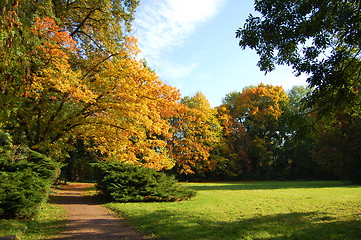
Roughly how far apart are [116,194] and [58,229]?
4.84m

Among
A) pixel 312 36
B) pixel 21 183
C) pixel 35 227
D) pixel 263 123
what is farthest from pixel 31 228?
pixel 263 123

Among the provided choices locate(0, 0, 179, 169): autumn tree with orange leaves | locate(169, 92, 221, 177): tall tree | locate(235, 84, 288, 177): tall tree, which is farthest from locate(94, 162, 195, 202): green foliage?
locate(235, 84, 288, 177): tall tree

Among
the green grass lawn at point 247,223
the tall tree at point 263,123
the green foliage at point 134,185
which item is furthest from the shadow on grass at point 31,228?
the tall tree at point 263,123

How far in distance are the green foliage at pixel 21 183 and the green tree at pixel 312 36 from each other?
7.36 metres

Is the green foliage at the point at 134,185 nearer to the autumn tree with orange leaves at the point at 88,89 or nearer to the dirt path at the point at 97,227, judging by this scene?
the autumn tree with orange leaves at the point at 88,89

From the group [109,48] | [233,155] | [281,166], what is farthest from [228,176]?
[109,48]

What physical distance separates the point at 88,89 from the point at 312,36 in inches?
353

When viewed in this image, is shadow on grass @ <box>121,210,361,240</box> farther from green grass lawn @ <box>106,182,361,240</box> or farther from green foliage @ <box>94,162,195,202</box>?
green foliage @ <box>94,162,195,202</box>

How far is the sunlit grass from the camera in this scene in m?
6.10

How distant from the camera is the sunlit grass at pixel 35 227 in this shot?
20.0ft

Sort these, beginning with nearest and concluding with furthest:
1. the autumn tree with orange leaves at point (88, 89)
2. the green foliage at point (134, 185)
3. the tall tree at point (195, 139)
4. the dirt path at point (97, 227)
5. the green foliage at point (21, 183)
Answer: the dirt path at point (97, 227) < the green foliage at point (21, 183) < the autumn tree with orange leaves at point (88, 89) < the green foliage at point (134, 185) < the tall tree at point (195, 139)

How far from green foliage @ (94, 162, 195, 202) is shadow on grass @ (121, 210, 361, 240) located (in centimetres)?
391

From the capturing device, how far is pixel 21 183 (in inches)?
308

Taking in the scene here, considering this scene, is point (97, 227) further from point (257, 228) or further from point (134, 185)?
point (134, 185)
